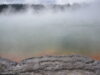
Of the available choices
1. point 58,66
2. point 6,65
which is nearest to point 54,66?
point 58,66

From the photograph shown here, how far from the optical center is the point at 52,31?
201 centimetres

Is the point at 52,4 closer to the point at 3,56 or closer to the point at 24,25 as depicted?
the point at 24,25

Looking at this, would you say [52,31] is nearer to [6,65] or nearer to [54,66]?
[54,66]

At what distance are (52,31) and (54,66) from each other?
1.06 feet

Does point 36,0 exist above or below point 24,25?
above

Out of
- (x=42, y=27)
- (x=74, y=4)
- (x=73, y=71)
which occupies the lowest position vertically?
(x=73, y=71)

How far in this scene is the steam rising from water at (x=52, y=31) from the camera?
196 cm

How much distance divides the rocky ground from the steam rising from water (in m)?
0.08

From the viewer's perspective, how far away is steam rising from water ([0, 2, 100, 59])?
1.96 m

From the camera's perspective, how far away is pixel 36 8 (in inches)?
80.7

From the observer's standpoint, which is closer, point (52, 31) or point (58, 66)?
point (58, 66)

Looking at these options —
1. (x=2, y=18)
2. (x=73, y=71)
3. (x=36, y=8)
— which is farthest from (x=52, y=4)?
(x=73, y=71)

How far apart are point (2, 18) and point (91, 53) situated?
2.92 feet

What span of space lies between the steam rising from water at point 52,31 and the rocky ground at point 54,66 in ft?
0.26
